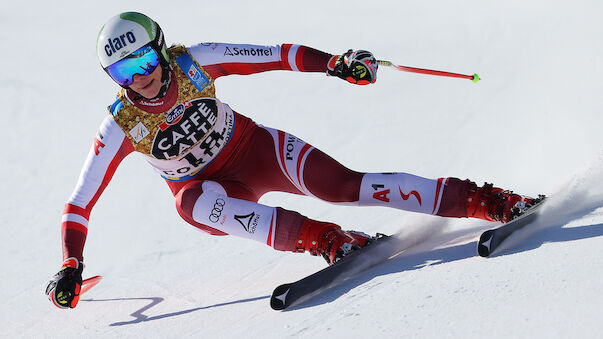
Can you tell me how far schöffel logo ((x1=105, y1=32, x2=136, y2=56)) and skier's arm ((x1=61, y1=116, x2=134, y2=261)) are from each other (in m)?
0.37

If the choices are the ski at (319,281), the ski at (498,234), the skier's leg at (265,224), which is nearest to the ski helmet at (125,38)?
the skier's leg at (265,224)

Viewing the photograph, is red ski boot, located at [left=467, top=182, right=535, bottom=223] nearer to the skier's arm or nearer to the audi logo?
the audi logo

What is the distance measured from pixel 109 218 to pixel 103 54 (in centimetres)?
238

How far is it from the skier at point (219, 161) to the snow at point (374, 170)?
0.95 feet

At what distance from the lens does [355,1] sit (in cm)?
1067

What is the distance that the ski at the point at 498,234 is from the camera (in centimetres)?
315

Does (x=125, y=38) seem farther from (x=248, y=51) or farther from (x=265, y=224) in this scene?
(x=265, y=224)

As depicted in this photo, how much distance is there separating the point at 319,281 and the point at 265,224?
0.40 m

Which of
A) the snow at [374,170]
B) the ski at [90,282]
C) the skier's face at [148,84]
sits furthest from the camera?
the ski at [90,282]

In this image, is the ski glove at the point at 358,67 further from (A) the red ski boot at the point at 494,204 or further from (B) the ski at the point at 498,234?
(B) the ski at the point at 498,234

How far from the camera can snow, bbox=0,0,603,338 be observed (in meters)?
2.91

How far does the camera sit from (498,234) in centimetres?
319

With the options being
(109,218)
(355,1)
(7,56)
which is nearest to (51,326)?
(109,218)

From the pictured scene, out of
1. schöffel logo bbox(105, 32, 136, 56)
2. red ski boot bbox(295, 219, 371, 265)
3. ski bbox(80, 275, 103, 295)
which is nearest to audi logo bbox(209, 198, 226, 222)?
red ski boot bbox(295, 219, 371, 265)
